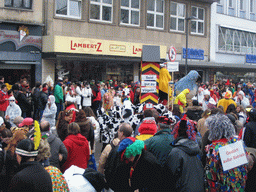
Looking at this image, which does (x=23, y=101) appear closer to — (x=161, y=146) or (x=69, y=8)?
(x=161, y=146)

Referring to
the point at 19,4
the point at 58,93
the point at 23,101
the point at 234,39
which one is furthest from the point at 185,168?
the point at 234,39

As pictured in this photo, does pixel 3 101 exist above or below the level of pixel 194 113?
above

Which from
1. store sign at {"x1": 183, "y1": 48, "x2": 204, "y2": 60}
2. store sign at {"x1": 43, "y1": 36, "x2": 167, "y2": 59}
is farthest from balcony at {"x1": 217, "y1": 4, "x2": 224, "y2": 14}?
store sign at {"x1": 43, "y1": 36, "x2": 167, "y2": 59}

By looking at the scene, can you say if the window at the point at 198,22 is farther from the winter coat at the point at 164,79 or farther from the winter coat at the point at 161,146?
the winter coat at the point at 161,146

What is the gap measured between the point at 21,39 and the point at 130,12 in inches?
322

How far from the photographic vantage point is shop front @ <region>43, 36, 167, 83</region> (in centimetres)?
1806

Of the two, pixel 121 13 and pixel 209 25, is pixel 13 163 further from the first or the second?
pixel 209 25

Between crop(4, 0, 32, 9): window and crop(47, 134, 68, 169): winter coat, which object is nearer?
crop(47, 134, 68, 169): winter coat

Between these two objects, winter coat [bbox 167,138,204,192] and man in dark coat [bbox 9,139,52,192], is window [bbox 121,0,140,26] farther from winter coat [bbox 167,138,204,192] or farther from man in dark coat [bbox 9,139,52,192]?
man in dark coat [bbox 9,139,52,192]

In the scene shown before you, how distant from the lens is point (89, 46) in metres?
18.9

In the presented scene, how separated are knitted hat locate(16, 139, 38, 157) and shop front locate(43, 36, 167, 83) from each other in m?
14.6

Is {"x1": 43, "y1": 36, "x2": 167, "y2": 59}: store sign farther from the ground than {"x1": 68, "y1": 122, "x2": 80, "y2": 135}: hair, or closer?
farther from the ground

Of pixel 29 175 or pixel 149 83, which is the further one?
pixel 149 83

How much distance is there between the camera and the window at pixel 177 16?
25.6 m
